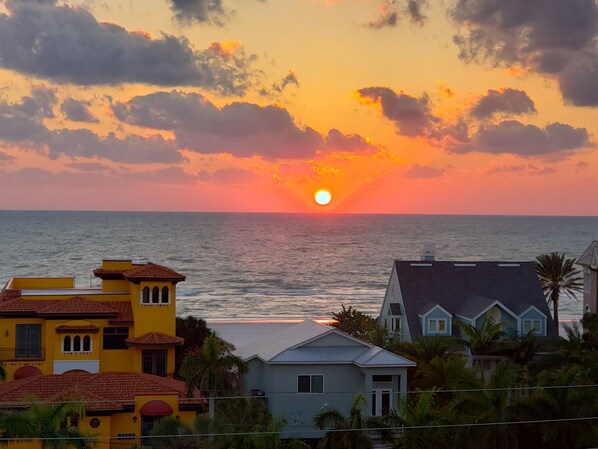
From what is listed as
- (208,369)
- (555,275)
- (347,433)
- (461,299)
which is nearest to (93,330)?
(208,369)

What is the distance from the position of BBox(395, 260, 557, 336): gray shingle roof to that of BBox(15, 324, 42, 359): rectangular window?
20.4 meters

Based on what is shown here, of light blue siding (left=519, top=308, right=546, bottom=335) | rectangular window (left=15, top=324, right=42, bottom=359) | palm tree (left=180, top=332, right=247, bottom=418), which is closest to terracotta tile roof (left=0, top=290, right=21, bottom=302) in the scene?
rectangular window (left=15, top=324, right=42, bottom=359)

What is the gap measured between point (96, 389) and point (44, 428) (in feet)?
29.6

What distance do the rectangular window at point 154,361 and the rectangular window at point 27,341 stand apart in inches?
197

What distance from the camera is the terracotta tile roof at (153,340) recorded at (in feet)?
148

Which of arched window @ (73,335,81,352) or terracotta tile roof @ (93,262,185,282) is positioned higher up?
terracotta tile roof @ (93,262,185,282)

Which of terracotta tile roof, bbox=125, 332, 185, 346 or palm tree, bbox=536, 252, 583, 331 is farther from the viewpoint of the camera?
palm tree, bbox=536, 252, 583, 331

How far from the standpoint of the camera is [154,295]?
46.6 metres

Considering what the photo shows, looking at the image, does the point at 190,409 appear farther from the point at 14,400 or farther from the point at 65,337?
the point at 65,337

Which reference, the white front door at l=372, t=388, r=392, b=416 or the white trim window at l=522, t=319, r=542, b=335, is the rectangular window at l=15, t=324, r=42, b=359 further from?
the white trim window at l=522, t=319, r=542, b=335

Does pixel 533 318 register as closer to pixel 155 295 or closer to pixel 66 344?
pixel 155 295

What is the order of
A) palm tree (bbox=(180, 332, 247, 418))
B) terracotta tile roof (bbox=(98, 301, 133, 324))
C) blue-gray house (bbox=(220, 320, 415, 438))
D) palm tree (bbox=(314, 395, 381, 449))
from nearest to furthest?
palm tree (bbox=(314, 395, 381, 449)) → palm tree (bbox=(180, 332, 247, 418)) → blue-gray house (bbox=(220, 320, 415, 438)) → terracotta tile roof (bbox=(98, 301, 133, 324))

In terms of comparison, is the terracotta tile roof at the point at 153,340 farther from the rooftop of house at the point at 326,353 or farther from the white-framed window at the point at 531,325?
the white-framed window at the point at 531,325

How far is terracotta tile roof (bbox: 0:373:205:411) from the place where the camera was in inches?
1428
